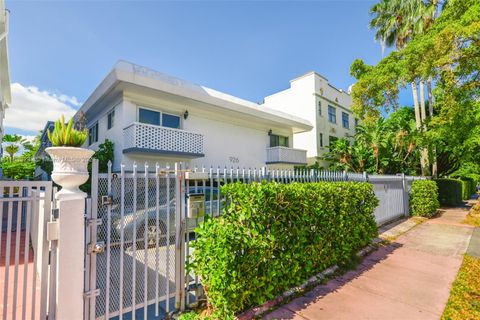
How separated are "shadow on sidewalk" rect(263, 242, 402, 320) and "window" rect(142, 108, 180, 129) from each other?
1014cm

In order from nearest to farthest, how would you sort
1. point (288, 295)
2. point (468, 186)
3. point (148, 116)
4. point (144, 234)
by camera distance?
point (144, 234) < point (288, 295) < point (148, 116) < point (468, 186)

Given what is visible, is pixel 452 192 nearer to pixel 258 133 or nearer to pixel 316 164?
pixel 316 164

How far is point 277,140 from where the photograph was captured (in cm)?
1795

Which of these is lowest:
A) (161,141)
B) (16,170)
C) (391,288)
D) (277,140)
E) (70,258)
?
(391,288)

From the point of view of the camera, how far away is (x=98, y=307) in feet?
9.36

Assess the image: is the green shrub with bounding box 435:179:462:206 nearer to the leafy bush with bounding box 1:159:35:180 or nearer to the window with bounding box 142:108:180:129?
the window with bounding box 142:108:180:129

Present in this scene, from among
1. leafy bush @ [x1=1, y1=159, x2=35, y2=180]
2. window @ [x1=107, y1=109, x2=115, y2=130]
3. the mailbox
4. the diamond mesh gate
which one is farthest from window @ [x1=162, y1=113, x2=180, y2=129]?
leafy bush @ [x1=1, y1=159, x2=35, y2=180]

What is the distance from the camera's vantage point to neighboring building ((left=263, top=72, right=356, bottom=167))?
20555 millimetres

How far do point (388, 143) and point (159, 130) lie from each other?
680 inches

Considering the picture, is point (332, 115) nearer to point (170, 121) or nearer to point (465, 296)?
point (170, 121)

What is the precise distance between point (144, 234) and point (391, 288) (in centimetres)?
435

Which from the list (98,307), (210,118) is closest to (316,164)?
(210,118)

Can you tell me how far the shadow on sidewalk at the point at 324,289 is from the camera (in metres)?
3.41

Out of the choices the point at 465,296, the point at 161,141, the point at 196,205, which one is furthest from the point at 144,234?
the point at 161,141
